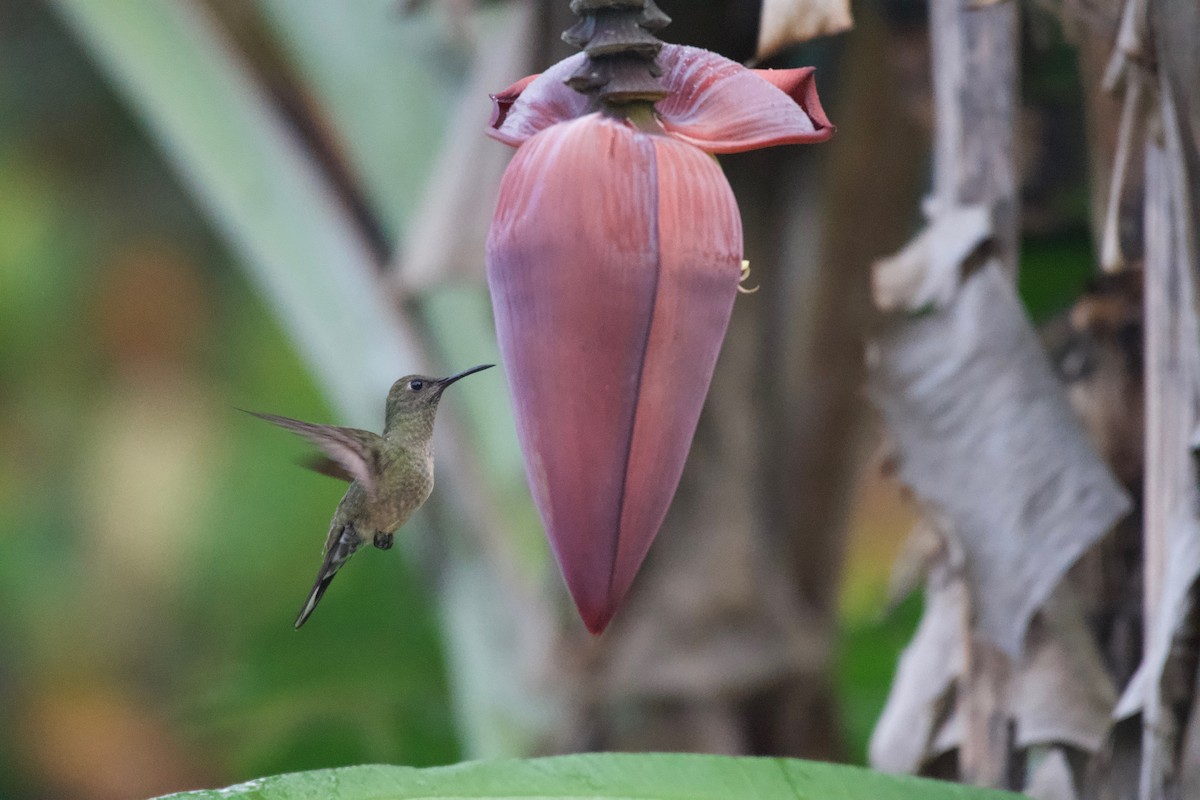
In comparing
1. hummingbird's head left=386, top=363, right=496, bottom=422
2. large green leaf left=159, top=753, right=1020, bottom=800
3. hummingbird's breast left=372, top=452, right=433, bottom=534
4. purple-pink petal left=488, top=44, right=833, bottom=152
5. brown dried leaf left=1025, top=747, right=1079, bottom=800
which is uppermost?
purple-pink petal left=488, top=44, right=833, bottom=152

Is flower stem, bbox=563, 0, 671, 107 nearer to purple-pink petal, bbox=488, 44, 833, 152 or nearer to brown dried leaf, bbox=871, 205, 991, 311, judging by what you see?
purple-pink petal, bbox=488, 44, 833, 152

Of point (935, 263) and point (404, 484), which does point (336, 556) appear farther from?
A: point (935, 263)

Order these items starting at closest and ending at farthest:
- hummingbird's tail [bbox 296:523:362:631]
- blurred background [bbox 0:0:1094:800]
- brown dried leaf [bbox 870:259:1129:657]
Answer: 1. hummingbird's tail [bbox 296:523:362:631]
2. brown dried leaf [bbox 870:259:1129:657]
3. blurred background [bbox 0:0:1094:800]

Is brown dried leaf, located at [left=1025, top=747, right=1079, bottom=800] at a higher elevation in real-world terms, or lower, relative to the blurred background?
lower

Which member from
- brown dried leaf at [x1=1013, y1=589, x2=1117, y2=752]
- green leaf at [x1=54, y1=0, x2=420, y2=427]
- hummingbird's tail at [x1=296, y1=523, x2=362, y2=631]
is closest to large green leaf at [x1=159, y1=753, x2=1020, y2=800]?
hummingbird's tail at [x1=296, y1=523, x2=362, y2=631]

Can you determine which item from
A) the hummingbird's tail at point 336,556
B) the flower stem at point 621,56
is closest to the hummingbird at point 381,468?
the hummingbird's tail at point 336,556

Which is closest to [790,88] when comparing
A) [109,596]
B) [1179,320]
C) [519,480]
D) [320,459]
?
[320,459]

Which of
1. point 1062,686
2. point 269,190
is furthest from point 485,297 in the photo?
point 1062,686

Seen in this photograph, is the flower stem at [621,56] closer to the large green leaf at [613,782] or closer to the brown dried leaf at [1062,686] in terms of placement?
the large green leaf at [613,782]

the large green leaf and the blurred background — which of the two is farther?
the blurred background
